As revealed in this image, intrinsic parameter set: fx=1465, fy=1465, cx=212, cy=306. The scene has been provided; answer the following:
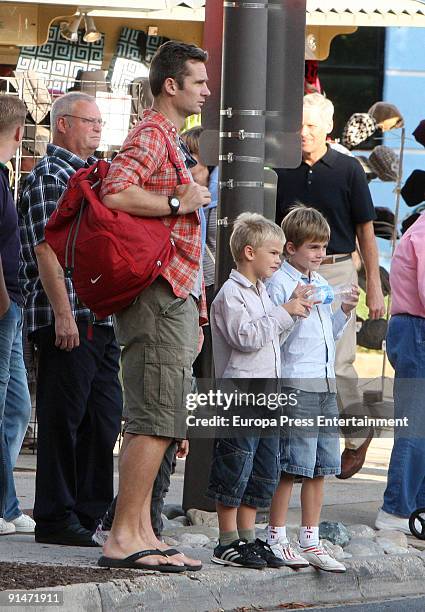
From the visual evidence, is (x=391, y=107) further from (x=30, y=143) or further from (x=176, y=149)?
(x=176, y=149)

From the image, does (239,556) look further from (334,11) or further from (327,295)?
(334,11)

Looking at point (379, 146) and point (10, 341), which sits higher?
point (379, 146)

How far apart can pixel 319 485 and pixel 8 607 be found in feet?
5.83

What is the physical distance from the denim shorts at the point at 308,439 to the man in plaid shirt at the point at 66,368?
97cm

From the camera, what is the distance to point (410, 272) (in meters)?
7.61

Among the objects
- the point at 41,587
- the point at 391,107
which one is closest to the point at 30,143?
the point at 391,107

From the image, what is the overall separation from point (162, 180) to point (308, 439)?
4.34ft

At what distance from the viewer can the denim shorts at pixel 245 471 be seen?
604 centimetres

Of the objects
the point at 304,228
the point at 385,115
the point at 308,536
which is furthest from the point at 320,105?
the point at 385,115

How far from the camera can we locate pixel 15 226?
6762 mm

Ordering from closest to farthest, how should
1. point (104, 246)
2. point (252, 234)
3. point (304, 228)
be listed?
point (104, 246), point (252, 234), point (304, 228)

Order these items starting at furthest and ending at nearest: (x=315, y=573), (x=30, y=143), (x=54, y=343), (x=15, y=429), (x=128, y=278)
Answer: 1. (x=30, y=143)
2. (x=15, y=429)
3. (x=54, y=343)
4. (x=315, y=573)
5. (x=128, y=278)

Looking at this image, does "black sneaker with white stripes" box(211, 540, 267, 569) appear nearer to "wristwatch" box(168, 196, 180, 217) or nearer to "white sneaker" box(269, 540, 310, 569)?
"white sneaker" box(269, 540, 310, 569)

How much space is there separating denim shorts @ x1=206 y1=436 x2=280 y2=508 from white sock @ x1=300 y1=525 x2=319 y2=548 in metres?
0.27
